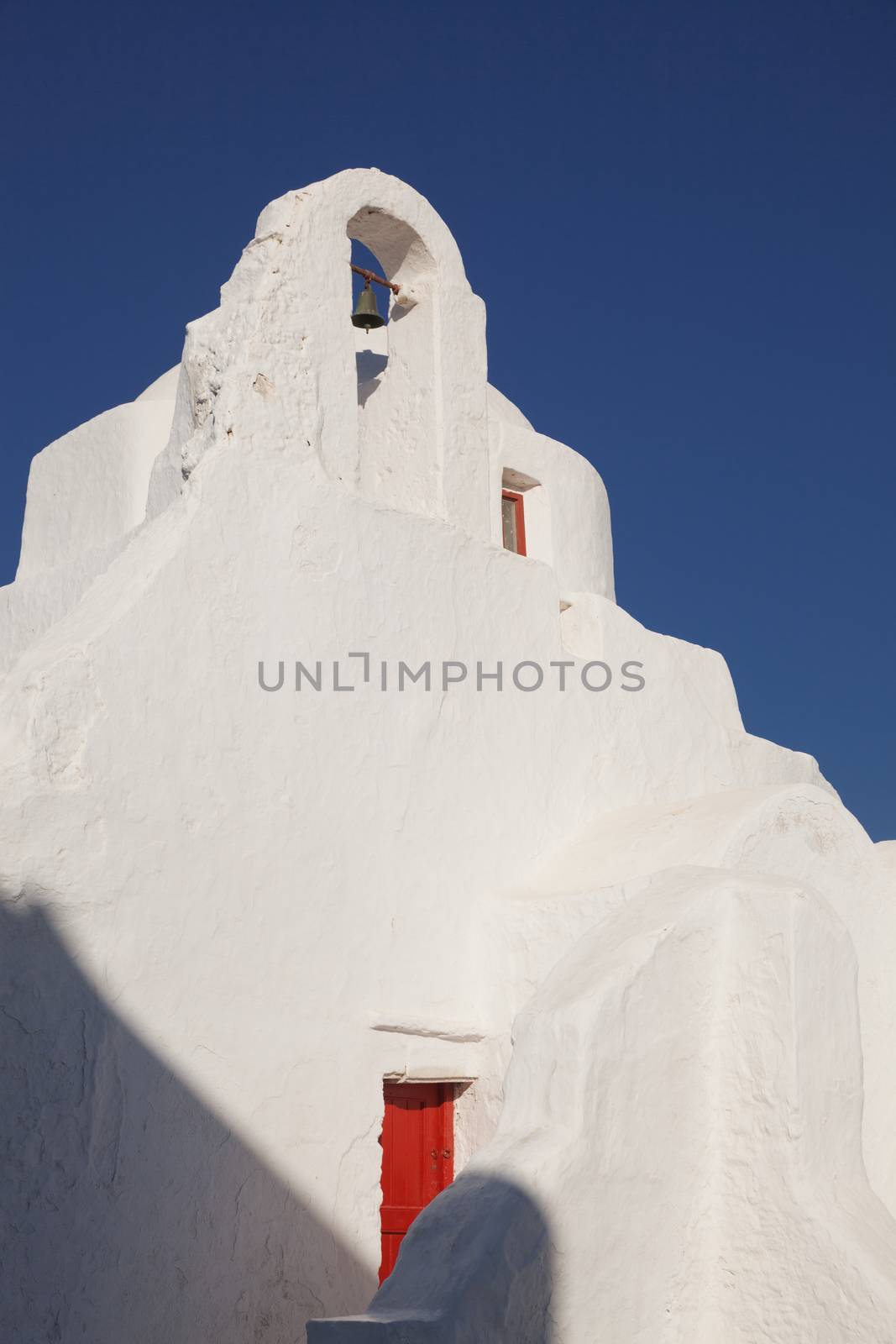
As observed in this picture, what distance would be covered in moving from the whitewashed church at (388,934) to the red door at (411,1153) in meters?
0.02

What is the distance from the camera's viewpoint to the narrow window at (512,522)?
38.3 ft

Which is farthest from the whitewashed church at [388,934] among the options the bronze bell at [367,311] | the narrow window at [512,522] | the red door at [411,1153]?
the narrow window at [512,522]

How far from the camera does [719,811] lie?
7191 mm

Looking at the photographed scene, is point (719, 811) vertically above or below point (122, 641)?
below

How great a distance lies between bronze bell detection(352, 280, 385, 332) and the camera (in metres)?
8.94

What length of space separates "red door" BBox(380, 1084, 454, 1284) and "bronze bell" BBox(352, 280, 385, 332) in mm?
4847

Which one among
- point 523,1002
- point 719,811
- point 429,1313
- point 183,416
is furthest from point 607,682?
point 429,1313

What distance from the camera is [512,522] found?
11695 mm

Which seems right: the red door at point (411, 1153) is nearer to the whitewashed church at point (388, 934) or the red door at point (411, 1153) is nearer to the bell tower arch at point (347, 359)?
the whitewashed church at point (388, 934)

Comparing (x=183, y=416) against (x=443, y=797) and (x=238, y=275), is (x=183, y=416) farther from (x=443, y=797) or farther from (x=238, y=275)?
(x=443, y=797)

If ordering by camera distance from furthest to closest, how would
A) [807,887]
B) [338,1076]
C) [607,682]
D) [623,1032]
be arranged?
[607,682] < [338,1076] < [807,887] < [623,1032]

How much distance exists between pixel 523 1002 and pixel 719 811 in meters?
1.43

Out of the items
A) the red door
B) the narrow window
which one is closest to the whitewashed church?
the red door

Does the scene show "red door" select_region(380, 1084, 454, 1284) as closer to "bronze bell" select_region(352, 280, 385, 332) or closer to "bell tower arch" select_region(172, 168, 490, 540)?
"bell tower arch" select_region(172, 168, 490, 540)
